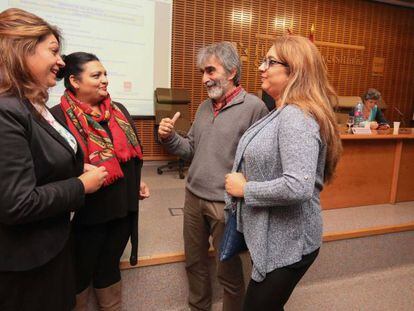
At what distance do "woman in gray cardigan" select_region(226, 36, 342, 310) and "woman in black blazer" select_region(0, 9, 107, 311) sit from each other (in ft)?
1.90

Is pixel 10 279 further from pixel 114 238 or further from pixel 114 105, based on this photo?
pixel 114 105

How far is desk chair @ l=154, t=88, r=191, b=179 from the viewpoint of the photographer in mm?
4449

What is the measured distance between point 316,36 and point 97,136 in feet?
16.9

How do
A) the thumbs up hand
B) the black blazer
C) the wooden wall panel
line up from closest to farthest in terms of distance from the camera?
the black blazer, the thumbs up hand, the wooden wall panel

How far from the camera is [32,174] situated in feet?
3.22

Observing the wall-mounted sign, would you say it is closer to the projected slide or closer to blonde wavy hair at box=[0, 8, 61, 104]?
the projected slide

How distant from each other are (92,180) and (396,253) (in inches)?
102

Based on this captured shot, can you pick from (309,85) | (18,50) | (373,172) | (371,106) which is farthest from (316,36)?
(18,50)

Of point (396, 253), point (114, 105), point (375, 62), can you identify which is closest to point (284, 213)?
point (114, 105)

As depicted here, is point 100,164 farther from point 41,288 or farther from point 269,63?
point 269,63

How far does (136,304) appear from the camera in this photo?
6.67 feet

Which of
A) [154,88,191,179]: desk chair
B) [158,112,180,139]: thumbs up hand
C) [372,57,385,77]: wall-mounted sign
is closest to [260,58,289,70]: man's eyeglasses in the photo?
[158,112,180,139]: thumbs up hand

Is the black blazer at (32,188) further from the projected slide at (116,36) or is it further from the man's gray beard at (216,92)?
the projected slide at (116,36)

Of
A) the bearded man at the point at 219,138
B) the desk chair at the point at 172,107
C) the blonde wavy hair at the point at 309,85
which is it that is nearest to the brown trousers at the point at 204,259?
the bearded man at the point at 219,138
